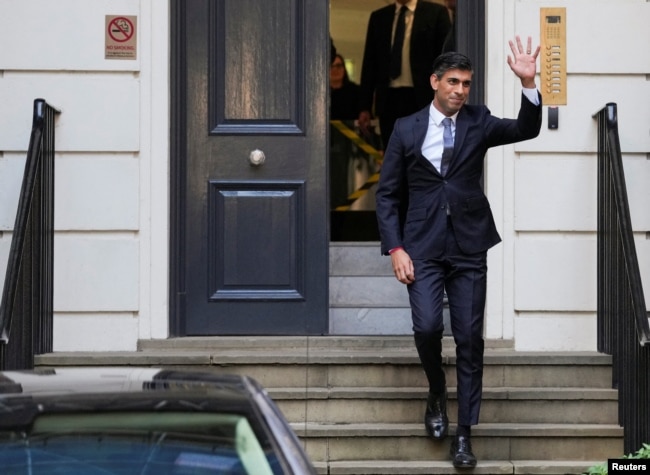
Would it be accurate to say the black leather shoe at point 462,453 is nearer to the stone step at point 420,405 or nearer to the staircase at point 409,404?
the staircase at point 409,404

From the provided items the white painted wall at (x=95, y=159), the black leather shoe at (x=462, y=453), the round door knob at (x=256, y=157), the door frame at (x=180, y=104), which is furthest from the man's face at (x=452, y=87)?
the white painted wall at (x=95, y=159)

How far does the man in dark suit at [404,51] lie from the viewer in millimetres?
10484

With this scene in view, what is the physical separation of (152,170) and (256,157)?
2.19 feet

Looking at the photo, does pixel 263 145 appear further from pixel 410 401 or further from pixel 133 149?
pixel 410 401

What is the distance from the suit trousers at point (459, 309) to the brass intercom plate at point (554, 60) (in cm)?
147

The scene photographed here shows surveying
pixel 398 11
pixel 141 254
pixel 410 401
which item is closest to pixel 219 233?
pixel 141 254

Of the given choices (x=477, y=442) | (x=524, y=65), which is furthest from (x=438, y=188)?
(x=477, y=442)

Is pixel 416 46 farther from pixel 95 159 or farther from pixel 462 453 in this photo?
pixel 462 453

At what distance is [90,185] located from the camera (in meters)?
8.17

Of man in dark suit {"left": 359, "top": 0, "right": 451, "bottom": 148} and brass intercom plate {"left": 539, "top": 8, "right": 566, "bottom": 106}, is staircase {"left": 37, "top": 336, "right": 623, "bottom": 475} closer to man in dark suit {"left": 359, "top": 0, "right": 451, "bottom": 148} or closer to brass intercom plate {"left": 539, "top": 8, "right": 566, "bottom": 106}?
brass intercom plate {"left": 539, "top": 8, "right": 566, "bottom": 106}

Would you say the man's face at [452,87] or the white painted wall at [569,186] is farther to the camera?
the white painted wall at [569,186]

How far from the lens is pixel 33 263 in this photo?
778cm

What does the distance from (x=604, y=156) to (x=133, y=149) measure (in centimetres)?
284

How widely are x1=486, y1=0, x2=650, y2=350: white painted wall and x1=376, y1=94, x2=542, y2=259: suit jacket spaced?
3.08ft
